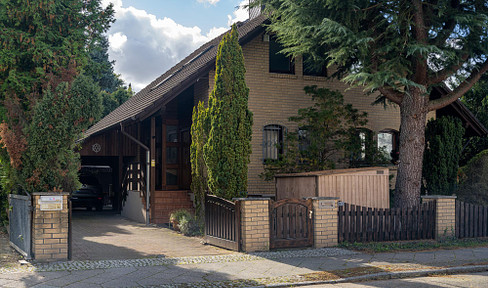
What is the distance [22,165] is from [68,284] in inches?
142

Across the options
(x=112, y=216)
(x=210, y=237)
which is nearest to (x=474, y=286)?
(x=210, y=237)

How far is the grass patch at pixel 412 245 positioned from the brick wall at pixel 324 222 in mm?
368

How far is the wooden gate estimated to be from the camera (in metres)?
11.1

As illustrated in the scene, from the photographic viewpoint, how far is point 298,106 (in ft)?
58.0

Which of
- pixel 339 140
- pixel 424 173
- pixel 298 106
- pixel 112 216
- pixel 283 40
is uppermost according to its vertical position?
pixel 283 40

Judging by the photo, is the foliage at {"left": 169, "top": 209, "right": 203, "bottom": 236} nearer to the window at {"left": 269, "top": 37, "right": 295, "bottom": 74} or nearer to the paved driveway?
the paved driveway

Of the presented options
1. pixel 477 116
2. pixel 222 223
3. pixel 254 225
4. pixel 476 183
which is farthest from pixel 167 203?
pixel 477 116

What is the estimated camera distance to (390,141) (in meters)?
20.1

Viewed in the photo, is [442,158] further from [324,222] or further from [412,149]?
[324,222]

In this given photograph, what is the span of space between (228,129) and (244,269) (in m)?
3.89

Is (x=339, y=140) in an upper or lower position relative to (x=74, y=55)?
lower

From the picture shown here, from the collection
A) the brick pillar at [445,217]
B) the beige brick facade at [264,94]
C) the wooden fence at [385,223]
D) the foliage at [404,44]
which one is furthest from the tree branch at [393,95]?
the wooden fence at [385,223]

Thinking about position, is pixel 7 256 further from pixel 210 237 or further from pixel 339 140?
pixel 339 140

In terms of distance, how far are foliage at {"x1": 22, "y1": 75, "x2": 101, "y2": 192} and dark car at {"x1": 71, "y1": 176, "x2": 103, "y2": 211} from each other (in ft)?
41.0
